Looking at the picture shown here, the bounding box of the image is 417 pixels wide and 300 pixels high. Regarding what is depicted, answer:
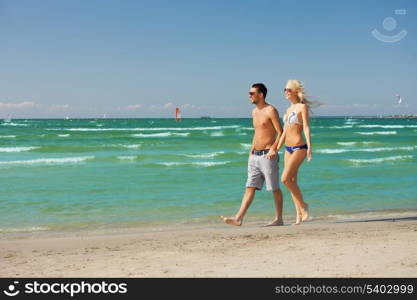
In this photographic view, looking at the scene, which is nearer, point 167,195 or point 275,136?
point 275,136

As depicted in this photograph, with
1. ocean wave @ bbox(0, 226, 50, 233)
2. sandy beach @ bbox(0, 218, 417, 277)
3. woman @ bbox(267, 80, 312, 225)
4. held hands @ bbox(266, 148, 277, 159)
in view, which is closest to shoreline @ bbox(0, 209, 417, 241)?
ocean wave @ bbox(0, 226, 50, 233)

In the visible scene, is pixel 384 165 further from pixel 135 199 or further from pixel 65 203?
pixel 65 203

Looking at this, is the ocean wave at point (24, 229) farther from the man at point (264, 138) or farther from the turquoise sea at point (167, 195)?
the man at point (264, 138)

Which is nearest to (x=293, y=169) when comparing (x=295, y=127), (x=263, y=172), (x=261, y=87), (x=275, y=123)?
(x=263, y=172)

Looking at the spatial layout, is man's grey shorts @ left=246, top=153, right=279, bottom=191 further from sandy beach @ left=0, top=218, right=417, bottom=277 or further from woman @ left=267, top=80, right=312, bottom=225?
sandy beach @ left=0, top=218, right=417, bottom=277

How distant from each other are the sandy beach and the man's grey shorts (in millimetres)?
572

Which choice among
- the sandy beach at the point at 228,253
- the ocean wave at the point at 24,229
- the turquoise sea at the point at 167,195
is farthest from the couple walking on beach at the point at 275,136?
the ocean wave at the point at 24,229

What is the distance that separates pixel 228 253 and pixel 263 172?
162cm

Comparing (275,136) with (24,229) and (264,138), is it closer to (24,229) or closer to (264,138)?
(264,138)

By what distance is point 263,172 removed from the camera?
670 centimetres

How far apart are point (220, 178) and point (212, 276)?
9.26 meters

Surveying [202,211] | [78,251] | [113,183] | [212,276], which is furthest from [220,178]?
[212,276]

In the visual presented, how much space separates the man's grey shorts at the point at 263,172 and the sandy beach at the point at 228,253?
57 cm

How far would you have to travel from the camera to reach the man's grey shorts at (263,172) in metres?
6.62
